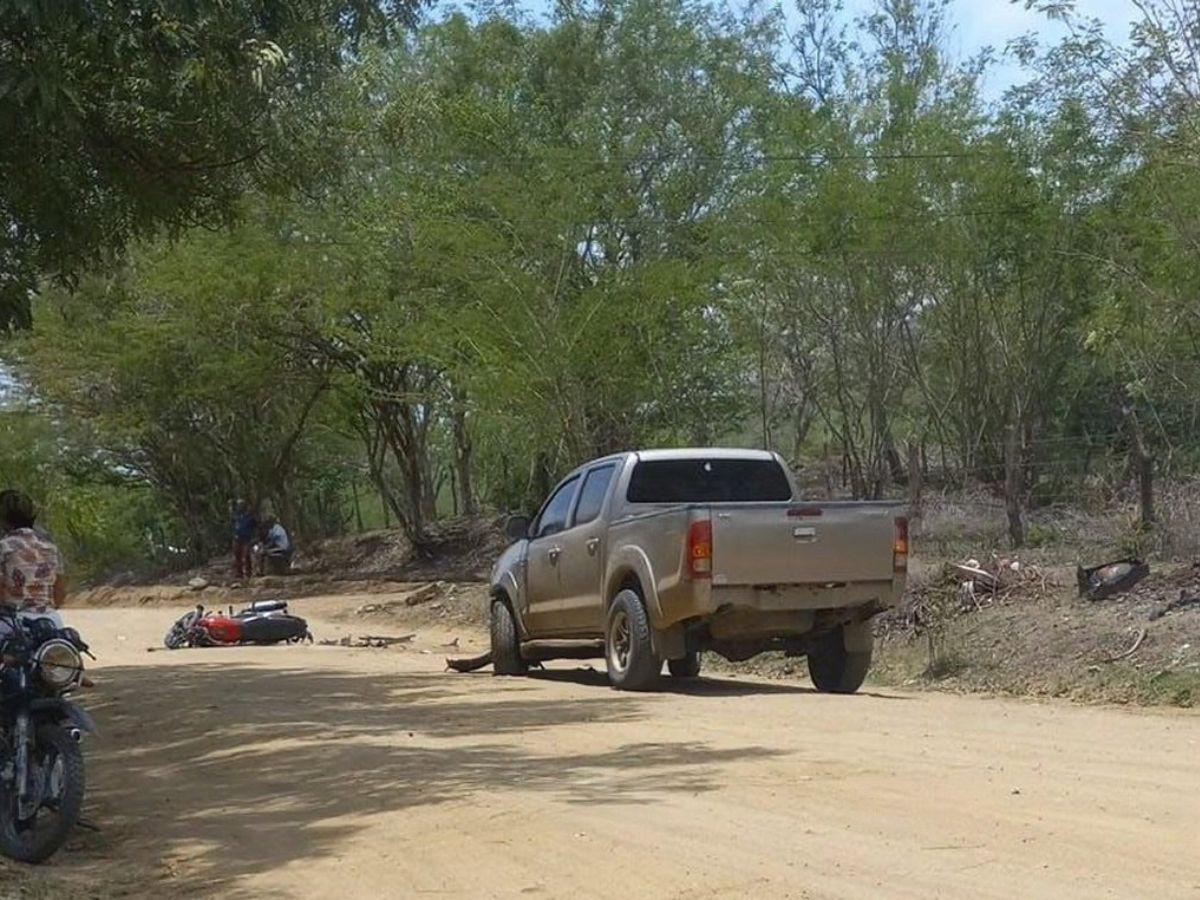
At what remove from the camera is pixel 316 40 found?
12.8 metres

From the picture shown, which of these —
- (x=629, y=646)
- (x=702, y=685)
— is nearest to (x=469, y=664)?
(x=702, y=685)

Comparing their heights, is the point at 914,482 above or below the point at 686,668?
above

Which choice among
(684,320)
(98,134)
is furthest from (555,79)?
(98,134)

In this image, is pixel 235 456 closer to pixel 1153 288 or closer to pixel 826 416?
pixel 826 416

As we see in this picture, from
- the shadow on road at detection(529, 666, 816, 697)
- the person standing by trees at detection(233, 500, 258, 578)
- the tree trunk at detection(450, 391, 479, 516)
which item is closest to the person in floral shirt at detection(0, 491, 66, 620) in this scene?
the shadow on road at detection(529, 666, 816, 697)

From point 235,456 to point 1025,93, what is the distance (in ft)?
Answer: 82.1

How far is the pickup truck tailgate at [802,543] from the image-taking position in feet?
43.9

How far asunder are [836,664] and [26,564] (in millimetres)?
7509

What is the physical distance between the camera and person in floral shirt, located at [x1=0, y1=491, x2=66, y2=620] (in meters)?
8.95

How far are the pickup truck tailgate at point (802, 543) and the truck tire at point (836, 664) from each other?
100 centimetres

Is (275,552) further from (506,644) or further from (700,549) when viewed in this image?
(700,549)

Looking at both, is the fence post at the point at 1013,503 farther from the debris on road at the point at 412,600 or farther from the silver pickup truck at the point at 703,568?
the debris on road at the point at 412,600

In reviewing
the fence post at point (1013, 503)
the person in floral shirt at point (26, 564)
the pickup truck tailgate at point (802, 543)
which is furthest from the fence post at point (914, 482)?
the person in floral shirt at point (26, 564)

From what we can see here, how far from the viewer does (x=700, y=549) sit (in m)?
13.3
